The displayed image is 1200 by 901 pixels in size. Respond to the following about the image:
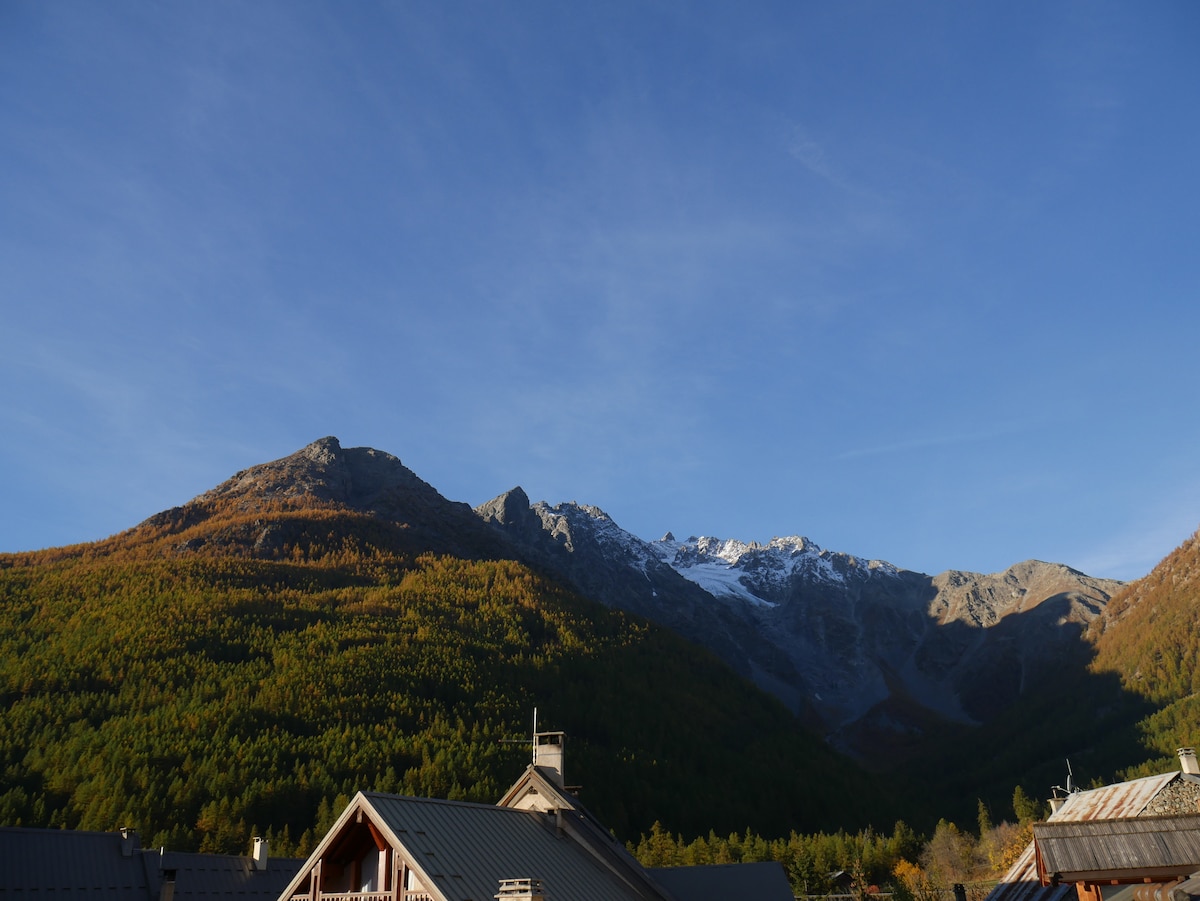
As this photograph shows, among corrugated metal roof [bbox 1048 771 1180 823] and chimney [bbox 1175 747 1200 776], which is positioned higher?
chimney [bbox 1175 747 1200 776]

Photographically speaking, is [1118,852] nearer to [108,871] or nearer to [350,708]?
[108,871]

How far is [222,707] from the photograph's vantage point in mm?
117500

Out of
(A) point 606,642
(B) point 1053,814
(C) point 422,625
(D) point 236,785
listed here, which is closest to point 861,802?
(A) point 606,642

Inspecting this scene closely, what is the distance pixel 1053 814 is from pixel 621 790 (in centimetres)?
9349

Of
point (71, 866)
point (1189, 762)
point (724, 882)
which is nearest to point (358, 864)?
point (724, 882)

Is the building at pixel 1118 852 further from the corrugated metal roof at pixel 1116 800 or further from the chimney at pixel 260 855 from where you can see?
the chimney at pixel 260 855

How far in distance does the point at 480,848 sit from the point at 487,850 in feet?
0.84

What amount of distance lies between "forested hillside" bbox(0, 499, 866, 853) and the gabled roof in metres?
67.9

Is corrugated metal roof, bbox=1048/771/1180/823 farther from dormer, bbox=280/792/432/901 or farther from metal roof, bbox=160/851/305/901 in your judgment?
metal roof, bbox=160/851/305/901

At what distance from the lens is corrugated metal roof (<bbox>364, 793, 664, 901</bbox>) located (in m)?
23.9

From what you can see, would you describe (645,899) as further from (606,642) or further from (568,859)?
(606,642)

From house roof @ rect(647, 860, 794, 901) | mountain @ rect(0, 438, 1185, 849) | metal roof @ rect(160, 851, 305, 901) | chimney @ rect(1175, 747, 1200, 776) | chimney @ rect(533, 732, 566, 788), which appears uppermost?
mountain @ rect(0, 438, 1185, 849)

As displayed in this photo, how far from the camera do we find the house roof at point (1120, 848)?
20906mm

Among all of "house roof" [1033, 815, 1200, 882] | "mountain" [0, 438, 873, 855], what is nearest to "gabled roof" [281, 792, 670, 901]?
"house roof" [1033, 815, 1200, 882]
